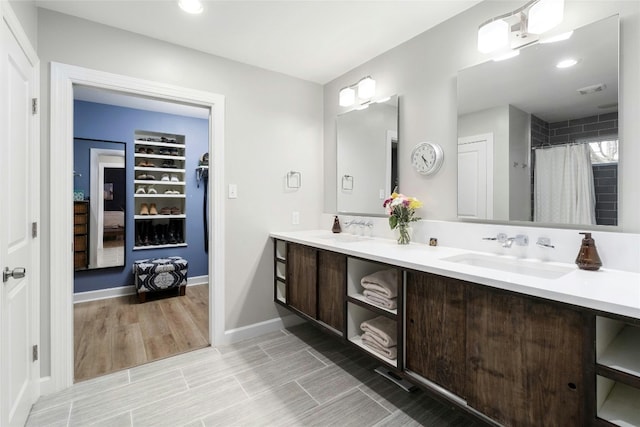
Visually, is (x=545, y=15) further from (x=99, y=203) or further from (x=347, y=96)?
(x=99, y=203)

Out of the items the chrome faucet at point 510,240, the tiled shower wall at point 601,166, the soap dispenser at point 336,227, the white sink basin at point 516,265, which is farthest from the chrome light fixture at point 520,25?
the soap dispenser at point 336,227

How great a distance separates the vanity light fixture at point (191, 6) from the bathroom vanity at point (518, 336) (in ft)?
5.84

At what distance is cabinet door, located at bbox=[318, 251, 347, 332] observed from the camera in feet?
6.49

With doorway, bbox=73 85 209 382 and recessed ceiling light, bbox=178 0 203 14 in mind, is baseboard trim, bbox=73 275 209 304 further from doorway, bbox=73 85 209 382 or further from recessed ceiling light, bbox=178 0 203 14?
recessed ceiling light, bbox=178 0 203 14

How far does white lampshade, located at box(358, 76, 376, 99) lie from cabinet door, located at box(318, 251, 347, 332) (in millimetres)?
1355

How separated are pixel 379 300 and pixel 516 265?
0.73 meters

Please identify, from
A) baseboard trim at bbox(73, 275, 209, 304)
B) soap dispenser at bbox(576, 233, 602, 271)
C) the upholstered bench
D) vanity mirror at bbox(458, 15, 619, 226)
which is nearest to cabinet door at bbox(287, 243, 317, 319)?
vanity mirror at bbox(458, 15, 619, 226)

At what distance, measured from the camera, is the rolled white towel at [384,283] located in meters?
1.69

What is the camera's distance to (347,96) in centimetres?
263

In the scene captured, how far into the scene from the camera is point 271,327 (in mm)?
2781

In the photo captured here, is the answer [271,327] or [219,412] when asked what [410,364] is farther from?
Result: [271,327]

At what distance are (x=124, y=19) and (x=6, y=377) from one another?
212 cm

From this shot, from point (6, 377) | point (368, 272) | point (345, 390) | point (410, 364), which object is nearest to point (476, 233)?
point (368, 272)

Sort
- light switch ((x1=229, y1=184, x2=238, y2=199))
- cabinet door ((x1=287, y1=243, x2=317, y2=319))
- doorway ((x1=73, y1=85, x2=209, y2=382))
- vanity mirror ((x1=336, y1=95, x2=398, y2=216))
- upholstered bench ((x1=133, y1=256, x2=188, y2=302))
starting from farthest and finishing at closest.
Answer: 1. upholstered bench ((x1=133, y1=256, x2=188, y2=302))
2. doorway ((x1=73, y1=85, x2=209, y2=382))
3. light switch ((x1=229, y1=184, x2=238, y2=199))
4. vanity mirror ((x1=336, y1=95, x2=398, y2=216))
5. cabinet door ((x1=287, y1=243, x2=317, y2=319))
